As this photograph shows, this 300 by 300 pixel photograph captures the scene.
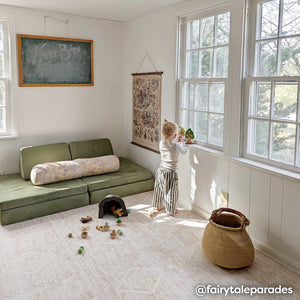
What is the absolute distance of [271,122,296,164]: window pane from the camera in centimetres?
278

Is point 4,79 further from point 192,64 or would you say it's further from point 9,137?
point 192,64

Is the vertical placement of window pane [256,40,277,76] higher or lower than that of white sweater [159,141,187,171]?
higher

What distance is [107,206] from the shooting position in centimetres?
384

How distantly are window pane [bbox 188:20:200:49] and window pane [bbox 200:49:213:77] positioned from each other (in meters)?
0.16

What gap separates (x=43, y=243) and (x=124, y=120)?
258 centimetres

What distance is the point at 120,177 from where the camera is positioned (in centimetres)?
432

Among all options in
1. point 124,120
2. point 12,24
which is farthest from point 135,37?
point 12,24

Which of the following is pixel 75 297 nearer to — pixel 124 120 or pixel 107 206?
pixel 107 206

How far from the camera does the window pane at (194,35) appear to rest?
3.74 m

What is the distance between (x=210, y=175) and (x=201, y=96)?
2.94 ft

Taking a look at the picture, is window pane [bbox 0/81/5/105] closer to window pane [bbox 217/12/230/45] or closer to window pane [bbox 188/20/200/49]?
window pane [bbox 188/20/200/49]

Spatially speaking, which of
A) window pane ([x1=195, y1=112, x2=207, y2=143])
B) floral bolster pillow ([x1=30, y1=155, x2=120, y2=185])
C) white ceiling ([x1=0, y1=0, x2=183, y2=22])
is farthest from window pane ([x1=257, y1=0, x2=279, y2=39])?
floral bolster pillow ([x1=30, y1=155, x2=120, y2=185])

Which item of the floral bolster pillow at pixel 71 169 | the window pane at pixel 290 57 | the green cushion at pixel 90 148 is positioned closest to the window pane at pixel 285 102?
the window pane at pixel 290 57

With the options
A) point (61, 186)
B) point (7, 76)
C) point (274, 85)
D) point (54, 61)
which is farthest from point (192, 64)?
point (7, 76)
